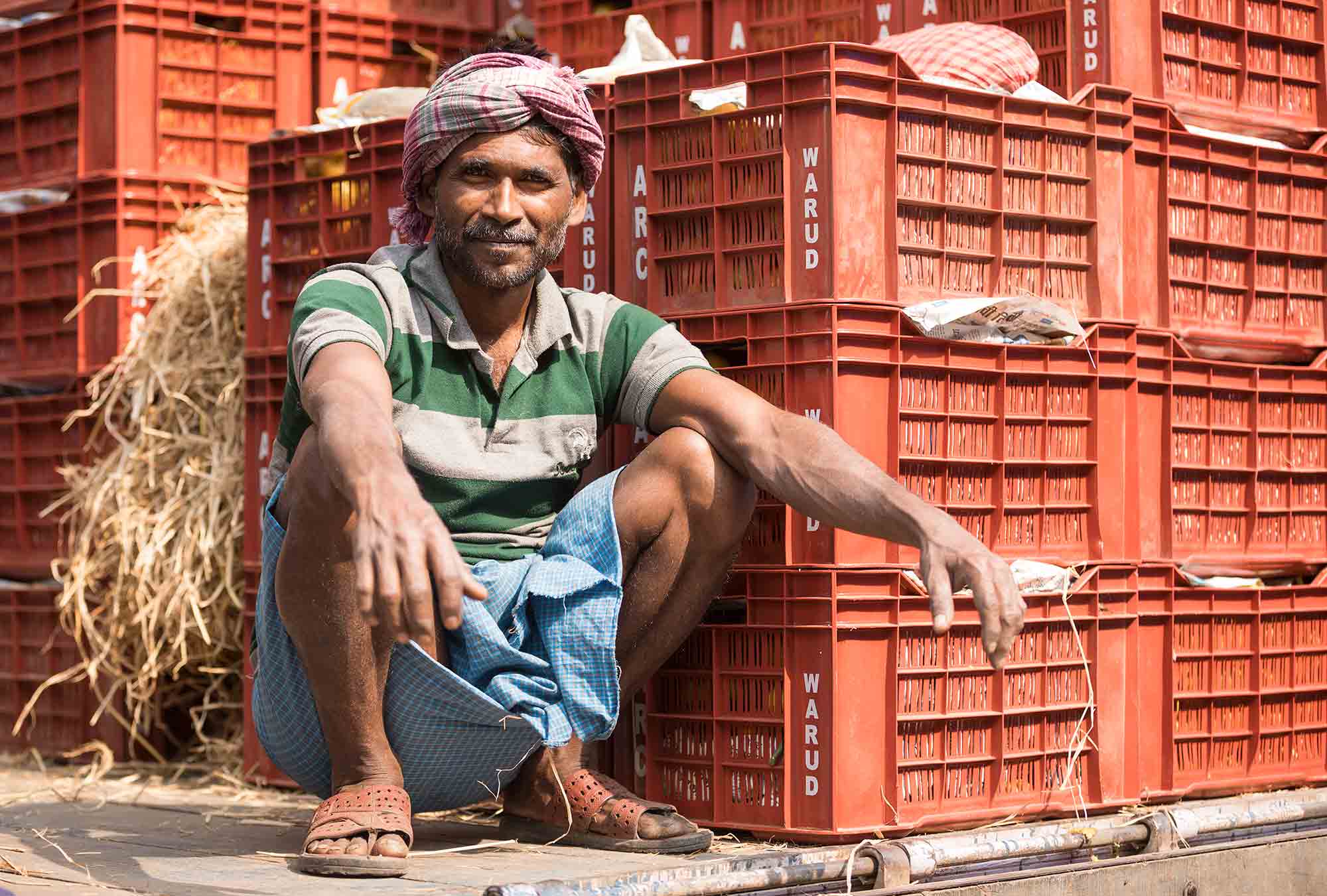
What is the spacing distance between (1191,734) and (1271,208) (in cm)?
122

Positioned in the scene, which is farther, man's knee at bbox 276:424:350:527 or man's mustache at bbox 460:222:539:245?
man's mustache at bbox 460:222:539:245

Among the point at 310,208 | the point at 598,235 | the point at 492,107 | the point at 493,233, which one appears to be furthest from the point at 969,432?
the point at 310,208

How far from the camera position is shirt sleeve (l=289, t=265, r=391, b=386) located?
3.06m

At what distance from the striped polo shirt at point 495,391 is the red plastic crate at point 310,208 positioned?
0.64m

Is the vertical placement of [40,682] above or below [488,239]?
below

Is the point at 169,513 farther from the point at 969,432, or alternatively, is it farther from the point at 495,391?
the point at 969,432

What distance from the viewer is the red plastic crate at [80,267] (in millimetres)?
4902

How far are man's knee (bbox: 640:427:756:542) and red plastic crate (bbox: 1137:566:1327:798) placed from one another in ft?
3.30

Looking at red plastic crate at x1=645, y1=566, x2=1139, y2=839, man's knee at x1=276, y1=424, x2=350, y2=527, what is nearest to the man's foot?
red plastic crate at x1=645, y1=566, x2=1139, y2=839

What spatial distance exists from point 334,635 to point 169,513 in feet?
5.56

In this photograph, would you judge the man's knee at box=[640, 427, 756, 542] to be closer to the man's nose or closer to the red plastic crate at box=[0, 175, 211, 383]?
the man's nose

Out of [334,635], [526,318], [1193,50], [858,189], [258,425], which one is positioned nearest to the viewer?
[334,635]

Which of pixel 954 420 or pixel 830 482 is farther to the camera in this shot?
pixel 954 420

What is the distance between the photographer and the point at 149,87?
4.97m
